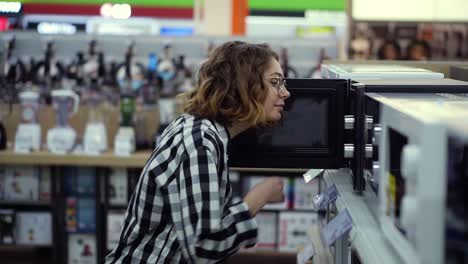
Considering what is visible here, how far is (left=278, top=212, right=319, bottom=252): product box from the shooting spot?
15.0 ft

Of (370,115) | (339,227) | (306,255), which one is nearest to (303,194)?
(306,255)

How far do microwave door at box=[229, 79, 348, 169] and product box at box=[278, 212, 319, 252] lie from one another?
2553 mm

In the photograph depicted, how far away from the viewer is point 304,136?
6.77 ft

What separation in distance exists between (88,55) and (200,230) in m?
3.44

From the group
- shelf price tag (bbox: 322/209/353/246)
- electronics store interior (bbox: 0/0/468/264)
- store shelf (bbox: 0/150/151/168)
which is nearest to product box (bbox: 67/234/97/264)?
electronics store interior (bbox: 0/0/468/264)

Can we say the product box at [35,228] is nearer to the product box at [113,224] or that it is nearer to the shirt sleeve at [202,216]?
the product box at [113,224]

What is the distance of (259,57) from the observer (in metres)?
1.94

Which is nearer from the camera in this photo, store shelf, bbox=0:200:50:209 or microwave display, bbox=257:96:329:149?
microwave display, bbox=257:96:329:149

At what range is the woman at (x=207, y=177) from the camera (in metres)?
1.77

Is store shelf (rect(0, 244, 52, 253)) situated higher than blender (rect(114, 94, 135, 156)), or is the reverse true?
blender (rect(114, 94, 135, 156))

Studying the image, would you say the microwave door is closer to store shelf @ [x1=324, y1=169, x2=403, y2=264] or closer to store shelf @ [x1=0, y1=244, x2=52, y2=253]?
store shelf @ [x1=324, y1=169, x2=403, y2=264]

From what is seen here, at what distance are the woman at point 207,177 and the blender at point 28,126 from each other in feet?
8.51

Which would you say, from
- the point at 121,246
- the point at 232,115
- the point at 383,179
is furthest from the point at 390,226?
the point at 121,246

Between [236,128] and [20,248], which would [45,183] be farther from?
[236,128]
